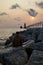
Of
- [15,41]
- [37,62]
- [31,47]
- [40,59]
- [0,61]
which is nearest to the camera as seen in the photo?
[37,62]

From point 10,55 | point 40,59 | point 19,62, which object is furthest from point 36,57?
point 10,55

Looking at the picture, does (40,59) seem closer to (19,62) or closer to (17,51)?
(19,62)

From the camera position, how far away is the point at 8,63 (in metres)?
7.16

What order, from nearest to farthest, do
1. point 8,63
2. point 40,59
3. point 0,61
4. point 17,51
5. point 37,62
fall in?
point 37,62
point 40,59
point 8,63
point 0,61
point 17,51

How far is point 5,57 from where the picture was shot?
24.7 ft

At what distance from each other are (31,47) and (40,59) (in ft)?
9.35

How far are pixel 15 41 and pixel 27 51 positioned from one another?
321 cm

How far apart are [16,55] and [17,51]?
2.12ft

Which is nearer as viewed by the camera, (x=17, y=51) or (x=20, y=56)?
(x=20, y=56)

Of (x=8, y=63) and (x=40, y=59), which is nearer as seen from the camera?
(x=40, y=59)

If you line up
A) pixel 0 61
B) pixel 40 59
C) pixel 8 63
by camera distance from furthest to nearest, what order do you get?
pixel 0 61, pixel 8 63, pixel 40 59

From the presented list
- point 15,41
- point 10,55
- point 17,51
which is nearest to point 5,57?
point 10,55

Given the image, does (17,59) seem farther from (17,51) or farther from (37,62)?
(37,62)

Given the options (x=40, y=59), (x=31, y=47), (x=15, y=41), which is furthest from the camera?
(x=15, y=41)
